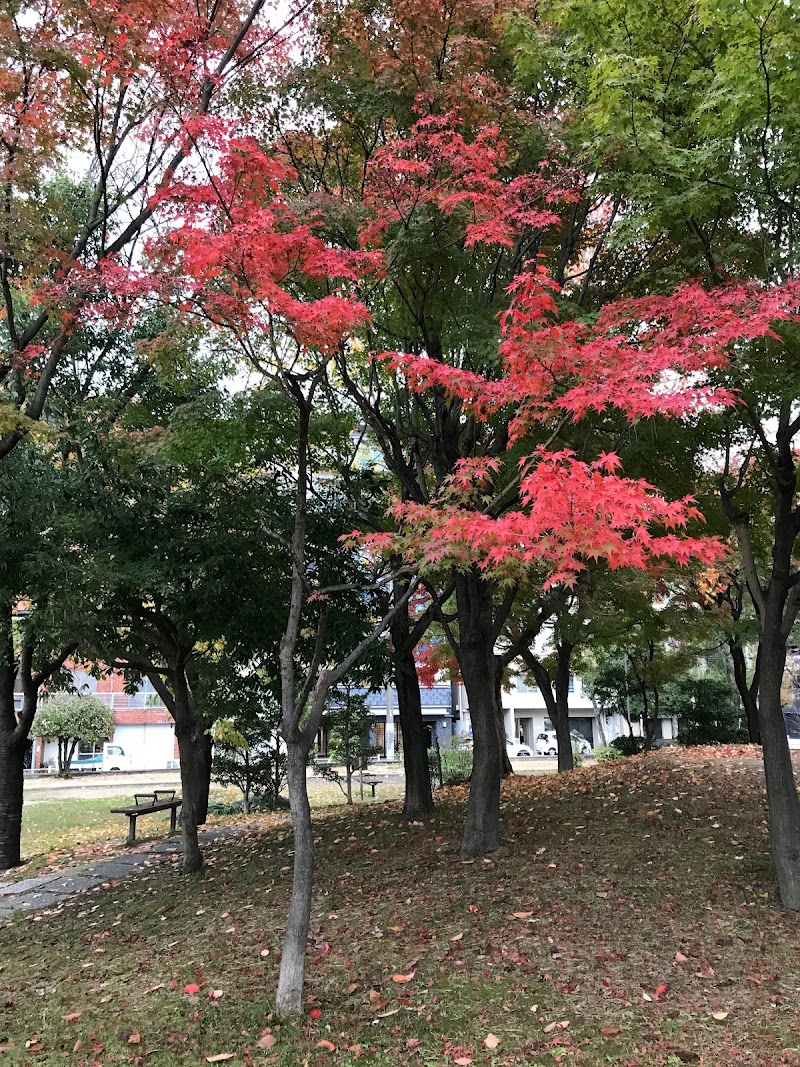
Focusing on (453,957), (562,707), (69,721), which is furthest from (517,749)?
(453,957)

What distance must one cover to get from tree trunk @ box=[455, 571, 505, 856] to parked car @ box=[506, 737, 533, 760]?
34650 millimetres

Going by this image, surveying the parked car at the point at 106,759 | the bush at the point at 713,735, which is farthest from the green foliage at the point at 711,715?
the parked car at the point at 106,759

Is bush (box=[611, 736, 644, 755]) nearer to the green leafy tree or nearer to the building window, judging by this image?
Answer: the green leafy tree

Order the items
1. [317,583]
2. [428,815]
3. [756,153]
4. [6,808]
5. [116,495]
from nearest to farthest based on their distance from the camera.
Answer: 1. [756,153]
2. [116,495]
3. [317,583]
4. [428,815]
5. [6,808]

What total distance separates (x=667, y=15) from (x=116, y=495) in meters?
6.78

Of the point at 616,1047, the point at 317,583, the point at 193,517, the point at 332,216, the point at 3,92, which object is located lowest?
the point at 616,1047

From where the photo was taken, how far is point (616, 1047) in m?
4.13

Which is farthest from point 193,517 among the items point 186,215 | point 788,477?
point 788,477

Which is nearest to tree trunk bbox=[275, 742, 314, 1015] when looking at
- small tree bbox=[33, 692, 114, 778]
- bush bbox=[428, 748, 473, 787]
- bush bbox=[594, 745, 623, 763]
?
bush bbox=[428, 748, 473, 787]

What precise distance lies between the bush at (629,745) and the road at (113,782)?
8.25 ft

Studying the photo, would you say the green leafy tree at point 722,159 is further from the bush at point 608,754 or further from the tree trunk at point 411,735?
the bush at point 608,754

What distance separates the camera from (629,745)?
21344 millimetres

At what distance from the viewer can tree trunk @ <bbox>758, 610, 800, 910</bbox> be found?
6086 millimetres

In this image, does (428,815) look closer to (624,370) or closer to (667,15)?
(624,370)
